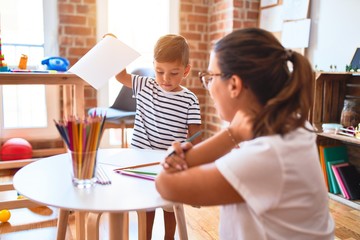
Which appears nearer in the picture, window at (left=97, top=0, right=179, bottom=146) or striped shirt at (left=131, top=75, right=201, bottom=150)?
striped shirt at (left=131, top=75, right=201, bottom=150)

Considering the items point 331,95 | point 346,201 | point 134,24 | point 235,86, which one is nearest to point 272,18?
point 331,95

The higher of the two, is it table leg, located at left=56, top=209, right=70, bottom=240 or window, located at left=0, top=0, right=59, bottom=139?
window, located at left=0, top=0, right=59, bottom=139

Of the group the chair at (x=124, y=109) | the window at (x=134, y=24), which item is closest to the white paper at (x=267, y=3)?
the window at (x=134, y=24)

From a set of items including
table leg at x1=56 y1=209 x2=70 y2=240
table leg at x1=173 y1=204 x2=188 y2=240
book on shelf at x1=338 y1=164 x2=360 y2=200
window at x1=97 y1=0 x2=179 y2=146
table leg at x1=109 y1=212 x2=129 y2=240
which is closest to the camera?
table leg at x1=109 y1=212 x2=129 y2=240

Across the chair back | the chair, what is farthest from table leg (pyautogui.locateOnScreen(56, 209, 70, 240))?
the chair back

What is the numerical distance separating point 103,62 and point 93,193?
55 cm

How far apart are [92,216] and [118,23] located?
8.65 ft

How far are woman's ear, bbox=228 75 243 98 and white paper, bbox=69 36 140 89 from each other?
587mm

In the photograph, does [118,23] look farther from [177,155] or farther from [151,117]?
[177,155]

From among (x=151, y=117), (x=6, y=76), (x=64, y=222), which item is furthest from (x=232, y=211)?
(x=6, y=76)

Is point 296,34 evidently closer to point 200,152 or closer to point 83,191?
point 200,152

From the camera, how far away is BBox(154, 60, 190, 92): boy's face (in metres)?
1.37

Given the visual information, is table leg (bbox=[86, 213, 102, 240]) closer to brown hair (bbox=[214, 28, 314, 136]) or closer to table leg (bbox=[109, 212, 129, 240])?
table leg (bbox=[109, 212, 129, 240])

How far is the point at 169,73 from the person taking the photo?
4.55 ft
